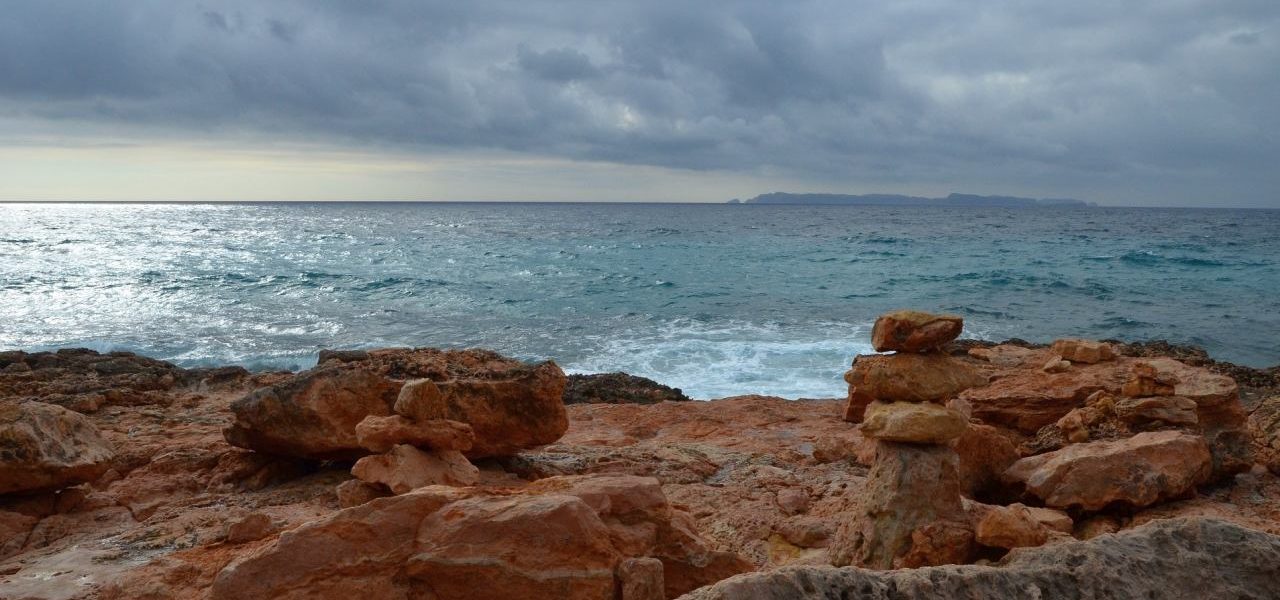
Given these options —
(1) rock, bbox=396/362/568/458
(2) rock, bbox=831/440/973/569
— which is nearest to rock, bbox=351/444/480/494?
(1) rock, bbox=396/362/568/458

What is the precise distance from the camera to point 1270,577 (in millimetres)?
2629

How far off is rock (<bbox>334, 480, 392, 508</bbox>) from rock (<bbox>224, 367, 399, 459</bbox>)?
0.82 metres

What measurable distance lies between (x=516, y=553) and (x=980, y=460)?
4020 millimetres

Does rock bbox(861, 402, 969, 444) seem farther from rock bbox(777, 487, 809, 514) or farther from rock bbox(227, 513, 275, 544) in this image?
rock bbox(227, 513, 275, 544)

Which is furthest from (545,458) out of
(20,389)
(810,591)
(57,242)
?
(57,242)

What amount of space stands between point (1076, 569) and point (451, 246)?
186ft

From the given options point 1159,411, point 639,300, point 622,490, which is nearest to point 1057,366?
point 1159,411

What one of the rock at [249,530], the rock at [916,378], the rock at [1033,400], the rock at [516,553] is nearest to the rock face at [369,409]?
the rock at [249,530]

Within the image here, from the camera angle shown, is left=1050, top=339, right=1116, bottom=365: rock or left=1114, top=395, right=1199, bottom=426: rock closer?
left=1114, top=395, right=1199, bottom=426: rock

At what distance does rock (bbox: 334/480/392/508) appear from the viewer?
535 cm

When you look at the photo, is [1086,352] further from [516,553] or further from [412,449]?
[516,553]

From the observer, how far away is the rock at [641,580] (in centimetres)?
346

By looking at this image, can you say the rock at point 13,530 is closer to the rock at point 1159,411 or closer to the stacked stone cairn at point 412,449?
the stacked stone cairn at point 412,449

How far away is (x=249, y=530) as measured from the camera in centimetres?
466
